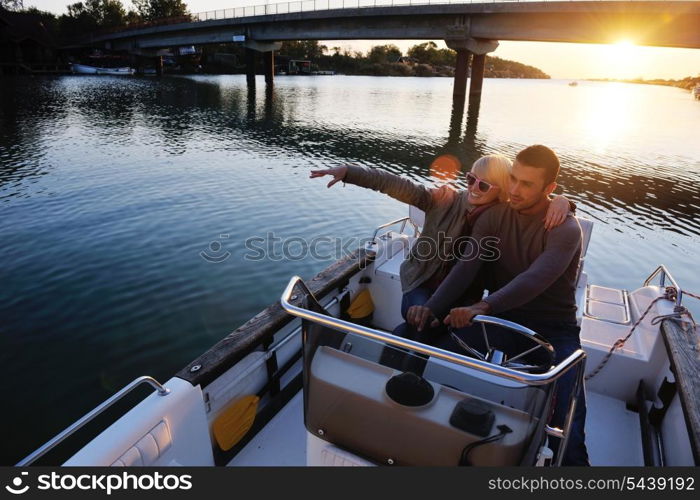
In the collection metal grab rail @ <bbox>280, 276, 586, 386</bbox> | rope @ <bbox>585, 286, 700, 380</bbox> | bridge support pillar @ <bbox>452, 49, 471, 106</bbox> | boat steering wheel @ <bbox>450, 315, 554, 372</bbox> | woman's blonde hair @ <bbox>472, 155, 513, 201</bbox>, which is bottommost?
rope @ <bbox>585, 286, 700, 380</bbox>

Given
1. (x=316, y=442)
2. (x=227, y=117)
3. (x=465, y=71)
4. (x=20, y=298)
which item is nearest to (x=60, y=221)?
(x=20, y=298)

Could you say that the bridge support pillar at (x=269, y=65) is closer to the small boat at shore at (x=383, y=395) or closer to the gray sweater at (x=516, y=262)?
the small boat at shore at (x=383, y=395)

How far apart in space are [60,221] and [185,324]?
248 inches

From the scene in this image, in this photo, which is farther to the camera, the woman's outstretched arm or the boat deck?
the woman's outstretched arm

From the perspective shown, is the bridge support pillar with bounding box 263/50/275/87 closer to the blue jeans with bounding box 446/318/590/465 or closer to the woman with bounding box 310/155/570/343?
the woman with bounding box 310/155/570/343

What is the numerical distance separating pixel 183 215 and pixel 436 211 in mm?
10087

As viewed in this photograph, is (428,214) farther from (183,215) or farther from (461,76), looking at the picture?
(461,76)

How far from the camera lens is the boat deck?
3.52m

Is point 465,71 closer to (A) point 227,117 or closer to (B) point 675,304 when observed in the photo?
(A) point 227,117

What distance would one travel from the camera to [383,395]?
6.91ft

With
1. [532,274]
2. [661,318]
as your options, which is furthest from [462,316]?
[661,318]

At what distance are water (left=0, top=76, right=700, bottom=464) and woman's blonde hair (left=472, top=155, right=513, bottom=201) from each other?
5.34 metres

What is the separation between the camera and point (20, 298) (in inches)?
305

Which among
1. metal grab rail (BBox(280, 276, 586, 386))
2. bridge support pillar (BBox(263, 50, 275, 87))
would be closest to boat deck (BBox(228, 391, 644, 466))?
metal grab rail (BBox(280, 276, 586, 386))
